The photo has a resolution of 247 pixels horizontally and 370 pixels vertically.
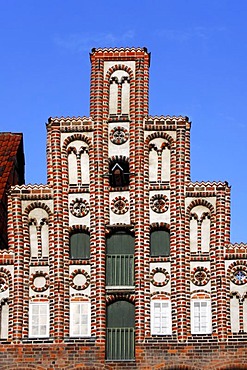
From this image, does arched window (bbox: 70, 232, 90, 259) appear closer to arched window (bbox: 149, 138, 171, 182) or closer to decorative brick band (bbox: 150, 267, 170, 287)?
decorative brick band (bbox: 150, 267, 170, 287)

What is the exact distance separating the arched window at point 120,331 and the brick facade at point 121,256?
0.03m

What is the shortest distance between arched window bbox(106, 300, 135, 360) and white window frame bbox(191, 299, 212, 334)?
1.63 metres

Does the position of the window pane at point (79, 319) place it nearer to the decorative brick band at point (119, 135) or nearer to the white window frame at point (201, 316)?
the white window frame at point (201, 316)

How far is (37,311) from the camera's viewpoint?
31.5 metres

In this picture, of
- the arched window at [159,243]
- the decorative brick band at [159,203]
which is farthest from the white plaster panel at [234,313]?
the decorative brick band at [159,203]

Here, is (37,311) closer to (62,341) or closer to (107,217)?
(62,341)

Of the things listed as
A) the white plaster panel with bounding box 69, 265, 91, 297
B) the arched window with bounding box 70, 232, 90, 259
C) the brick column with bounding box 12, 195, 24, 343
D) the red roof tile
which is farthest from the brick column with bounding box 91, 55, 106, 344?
the red roof tile

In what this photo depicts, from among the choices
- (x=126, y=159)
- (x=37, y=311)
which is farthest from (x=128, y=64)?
(x=37, y=311)

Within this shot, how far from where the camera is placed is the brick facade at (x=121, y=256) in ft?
102

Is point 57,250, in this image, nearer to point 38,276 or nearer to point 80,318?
point 38,276

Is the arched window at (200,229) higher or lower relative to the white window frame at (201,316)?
higher

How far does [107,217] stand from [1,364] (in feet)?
16.3

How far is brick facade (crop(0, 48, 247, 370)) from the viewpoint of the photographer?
31.0m

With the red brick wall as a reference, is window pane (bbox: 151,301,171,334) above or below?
above
